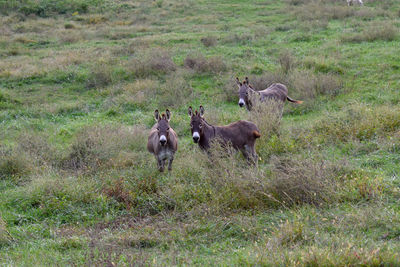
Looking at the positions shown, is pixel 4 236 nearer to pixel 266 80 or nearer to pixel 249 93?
pixel 249 93

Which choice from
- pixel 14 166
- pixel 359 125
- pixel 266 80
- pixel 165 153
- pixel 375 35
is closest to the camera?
pixel 165 153

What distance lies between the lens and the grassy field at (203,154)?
584 centimetres

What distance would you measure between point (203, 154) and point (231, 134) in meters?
0.95

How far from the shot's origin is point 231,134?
961 centimetres

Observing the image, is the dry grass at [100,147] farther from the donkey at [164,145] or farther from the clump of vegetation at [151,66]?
the clump of vegetation at [151,66]

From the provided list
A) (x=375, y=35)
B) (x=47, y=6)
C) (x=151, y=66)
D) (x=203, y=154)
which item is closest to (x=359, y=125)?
(x=203, y=154)

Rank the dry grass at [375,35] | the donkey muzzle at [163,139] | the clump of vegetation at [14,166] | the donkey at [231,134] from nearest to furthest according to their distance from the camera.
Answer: the donkey muzzle at [163,139] < the donkey at [231,134] < the clump of vegetation at [14,166] < the dry grass at [375,35]

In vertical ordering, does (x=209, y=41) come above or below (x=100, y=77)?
above

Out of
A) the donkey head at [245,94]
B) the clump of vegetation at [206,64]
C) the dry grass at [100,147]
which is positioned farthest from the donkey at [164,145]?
the clump of vegetation at [206,64]

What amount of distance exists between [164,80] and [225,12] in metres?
16.0

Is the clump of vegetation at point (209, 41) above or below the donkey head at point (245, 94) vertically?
above

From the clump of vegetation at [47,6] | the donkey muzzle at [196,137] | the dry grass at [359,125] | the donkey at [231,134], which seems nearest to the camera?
the donkey muzzle at [196,137]

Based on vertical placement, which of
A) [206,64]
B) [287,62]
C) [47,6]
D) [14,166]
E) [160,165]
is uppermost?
[47,6]

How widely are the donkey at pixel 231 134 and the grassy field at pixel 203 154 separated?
0.36 m
